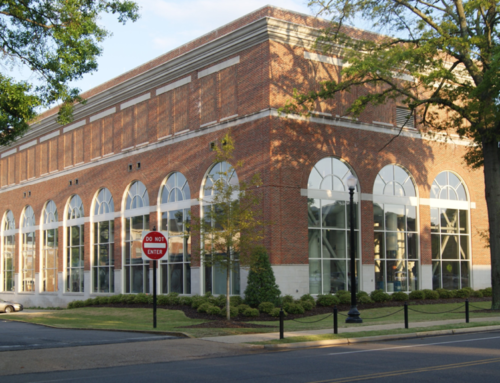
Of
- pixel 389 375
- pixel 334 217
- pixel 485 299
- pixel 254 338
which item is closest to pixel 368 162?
pixel 334 217

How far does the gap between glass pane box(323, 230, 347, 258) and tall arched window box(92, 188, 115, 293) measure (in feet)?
50.9

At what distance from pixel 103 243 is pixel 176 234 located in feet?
27.3

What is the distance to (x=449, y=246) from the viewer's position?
35.2 m

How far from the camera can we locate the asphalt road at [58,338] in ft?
55.7

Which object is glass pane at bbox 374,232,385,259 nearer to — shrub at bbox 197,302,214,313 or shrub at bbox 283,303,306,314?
shrub at bbox 283,303,306,314

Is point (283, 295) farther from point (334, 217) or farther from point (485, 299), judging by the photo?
point (485, 299)

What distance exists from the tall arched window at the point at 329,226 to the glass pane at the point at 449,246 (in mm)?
6610

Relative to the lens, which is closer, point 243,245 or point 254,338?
point 254,338

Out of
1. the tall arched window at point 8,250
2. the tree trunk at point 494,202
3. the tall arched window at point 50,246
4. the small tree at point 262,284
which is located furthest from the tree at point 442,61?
the tall arched window at point 8,250

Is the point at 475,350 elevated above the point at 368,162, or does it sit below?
below

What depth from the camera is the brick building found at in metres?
29.0

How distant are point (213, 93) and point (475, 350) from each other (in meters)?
21.1

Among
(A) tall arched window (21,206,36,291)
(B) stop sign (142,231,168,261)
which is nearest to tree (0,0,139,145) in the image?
(B) stop sign (142,231,168,261)

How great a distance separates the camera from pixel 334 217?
101 feet
